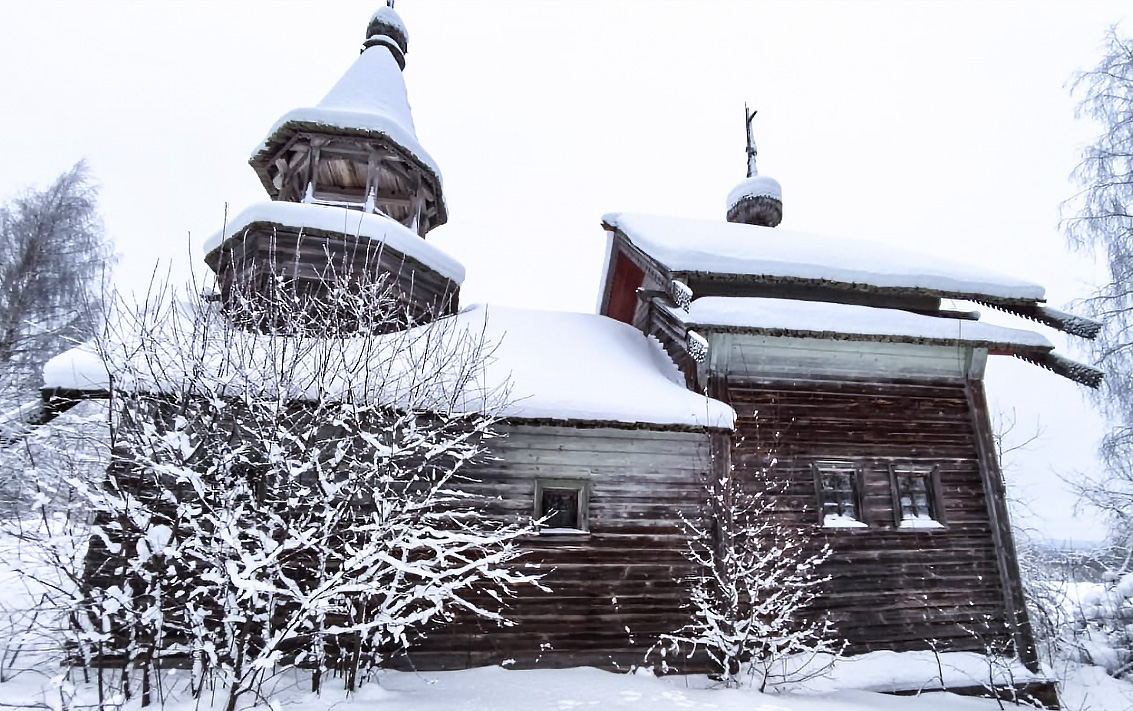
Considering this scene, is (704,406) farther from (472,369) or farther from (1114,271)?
(1114,271)

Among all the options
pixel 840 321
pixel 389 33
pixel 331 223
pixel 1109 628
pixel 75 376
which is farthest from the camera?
pixel 389 33

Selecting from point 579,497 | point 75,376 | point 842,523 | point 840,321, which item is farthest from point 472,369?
point 842,523

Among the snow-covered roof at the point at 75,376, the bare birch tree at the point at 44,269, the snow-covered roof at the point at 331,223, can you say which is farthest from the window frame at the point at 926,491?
the bare birch tree at the point at 44,269

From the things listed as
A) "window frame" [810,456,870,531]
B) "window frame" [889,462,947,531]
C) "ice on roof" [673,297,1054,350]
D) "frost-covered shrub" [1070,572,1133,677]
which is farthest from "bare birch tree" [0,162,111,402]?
"frost-covered shrub" [1070,572,1133,677]

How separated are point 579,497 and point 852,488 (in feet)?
14.6

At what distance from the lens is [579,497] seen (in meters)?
7.51

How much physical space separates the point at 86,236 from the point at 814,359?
1939cm

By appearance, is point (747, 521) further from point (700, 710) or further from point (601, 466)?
point (700, 710)

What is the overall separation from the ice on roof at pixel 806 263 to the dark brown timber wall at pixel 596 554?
306 centimetres

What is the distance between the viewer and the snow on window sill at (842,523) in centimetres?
825

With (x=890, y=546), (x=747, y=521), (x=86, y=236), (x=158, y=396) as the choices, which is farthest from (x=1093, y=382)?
(x=86, y=236)

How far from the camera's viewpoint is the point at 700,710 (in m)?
5.33

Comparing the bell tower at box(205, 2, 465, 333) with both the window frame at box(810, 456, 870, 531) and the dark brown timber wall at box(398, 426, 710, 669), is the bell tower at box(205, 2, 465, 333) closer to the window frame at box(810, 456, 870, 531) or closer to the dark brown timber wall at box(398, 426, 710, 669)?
the dark brown timber wall at box(398, 426, 710, 669)

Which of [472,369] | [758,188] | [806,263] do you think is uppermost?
[758,188]
